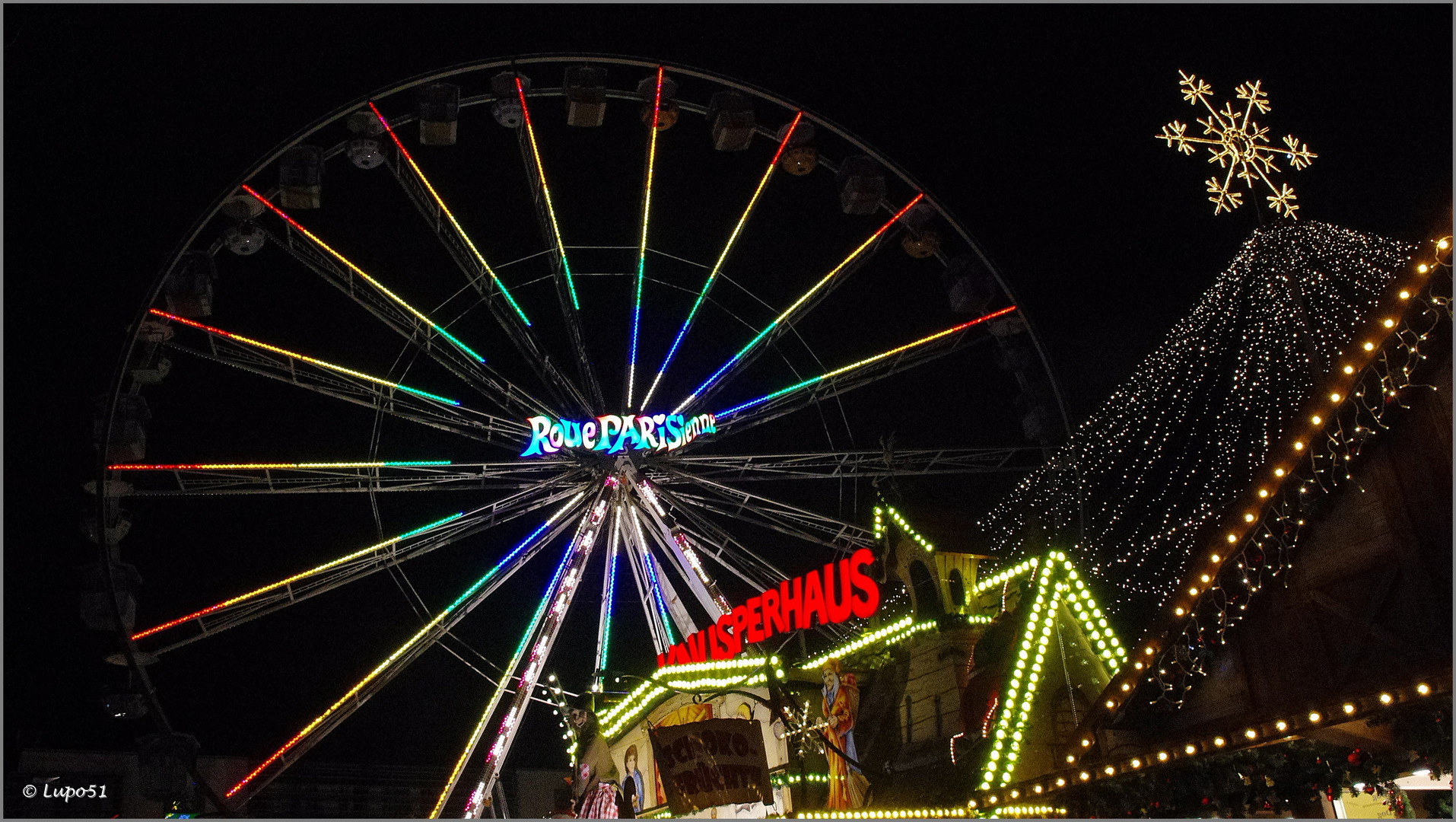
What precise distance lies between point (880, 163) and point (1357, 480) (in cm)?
1087

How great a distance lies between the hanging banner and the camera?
1173 centimetres

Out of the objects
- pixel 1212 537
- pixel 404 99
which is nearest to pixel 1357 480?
pixel 1212 537

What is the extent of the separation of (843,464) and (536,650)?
16.7ft

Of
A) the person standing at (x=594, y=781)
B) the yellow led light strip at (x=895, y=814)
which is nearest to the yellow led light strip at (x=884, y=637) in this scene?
the yellow led light strip at (x=895, y=814)

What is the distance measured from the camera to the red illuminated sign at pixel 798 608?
42.2ft

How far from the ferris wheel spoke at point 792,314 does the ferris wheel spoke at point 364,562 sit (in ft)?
8.56

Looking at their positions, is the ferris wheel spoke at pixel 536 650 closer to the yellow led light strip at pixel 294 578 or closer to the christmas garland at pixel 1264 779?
the yellow led light strip at pixel 294 578

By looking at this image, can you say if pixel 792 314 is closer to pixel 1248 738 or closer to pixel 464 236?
pixel 464 236

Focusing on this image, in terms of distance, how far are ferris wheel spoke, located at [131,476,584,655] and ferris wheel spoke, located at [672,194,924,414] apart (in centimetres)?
261

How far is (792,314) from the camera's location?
1672 cm

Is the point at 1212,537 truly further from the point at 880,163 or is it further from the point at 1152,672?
the point at 880,163

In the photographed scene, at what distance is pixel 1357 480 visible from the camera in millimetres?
6828

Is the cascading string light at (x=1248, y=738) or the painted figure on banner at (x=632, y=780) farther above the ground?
the painted figure on banner at (x=632, y=780)

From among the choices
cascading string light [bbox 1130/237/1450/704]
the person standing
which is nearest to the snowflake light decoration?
cascading string light [bbox 1130/237/1450/704]
